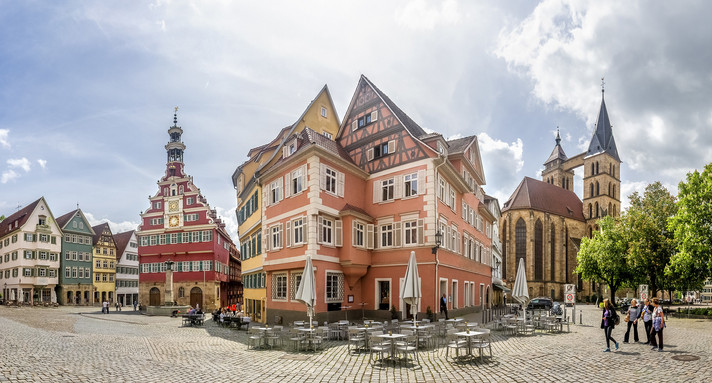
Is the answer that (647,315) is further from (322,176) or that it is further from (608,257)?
(608,257)

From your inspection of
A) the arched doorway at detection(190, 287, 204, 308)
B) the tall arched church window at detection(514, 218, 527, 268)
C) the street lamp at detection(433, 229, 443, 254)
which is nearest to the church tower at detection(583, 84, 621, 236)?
the tall arched church window at detection(514, 218, 527, 268)

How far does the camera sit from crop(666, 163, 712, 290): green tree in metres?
30.4

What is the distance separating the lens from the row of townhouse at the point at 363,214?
24.7 metres

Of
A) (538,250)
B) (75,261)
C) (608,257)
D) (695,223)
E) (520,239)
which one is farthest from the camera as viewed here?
(520,239)

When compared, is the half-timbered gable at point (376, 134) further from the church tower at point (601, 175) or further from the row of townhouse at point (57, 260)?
the church tower at point (601, 175)

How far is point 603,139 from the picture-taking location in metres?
99.2

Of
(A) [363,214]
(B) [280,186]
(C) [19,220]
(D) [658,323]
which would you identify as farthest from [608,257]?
(C) [19,220]

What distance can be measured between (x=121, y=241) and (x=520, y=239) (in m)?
68.2

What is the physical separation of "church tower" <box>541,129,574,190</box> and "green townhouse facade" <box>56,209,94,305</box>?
9182 cm

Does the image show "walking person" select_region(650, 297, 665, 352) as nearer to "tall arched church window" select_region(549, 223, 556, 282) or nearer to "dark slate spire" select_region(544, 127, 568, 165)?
"tall arched church window" select_region(549, 223, 556, 282)

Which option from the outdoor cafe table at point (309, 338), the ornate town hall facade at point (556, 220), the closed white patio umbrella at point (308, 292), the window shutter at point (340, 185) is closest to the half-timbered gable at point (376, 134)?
the window shutter at point (340, 185)

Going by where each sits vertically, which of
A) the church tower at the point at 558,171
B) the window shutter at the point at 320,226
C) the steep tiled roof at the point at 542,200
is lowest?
the window shutter at the point at 320,226

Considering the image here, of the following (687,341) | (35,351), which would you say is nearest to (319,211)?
(35,351)

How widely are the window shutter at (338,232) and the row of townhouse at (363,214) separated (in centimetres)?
5
